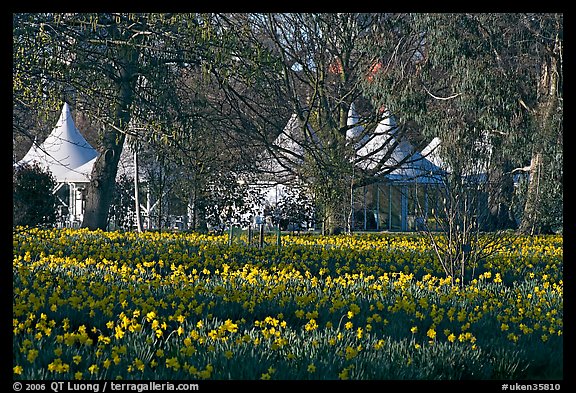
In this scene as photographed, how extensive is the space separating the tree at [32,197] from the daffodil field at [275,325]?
9143mm

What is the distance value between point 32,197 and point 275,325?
46.9ft

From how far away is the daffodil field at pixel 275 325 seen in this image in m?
4.82

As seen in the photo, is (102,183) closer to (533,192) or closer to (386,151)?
(386,151)

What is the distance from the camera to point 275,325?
5637 millimetres

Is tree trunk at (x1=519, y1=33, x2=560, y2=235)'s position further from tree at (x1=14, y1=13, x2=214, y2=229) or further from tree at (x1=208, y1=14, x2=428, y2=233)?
tree at (x1=14, y1=13, x2=214, y2=229)

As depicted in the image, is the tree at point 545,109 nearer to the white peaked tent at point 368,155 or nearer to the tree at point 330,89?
the white peaked tent at point 368,155

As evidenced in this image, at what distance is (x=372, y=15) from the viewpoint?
19.6 m

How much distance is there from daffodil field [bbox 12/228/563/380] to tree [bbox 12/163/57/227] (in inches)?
360

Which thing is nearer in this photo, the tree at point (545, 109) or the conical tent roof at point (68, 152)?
the tree at point (545, 109)

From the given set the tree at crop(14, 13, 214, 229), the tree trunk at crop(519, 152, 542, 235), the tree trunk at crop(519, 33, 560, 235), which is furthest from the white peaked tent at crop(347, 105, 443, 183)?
the tree at crop(14, 13, 214, 229)

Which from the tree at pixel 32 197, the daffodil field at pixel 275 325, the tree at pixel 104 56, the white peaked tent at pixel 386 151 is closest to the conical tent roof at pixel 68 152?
the tree at pixel 32 197

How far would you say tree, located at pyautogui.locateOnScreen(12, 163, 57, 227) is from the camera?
18219 mm
